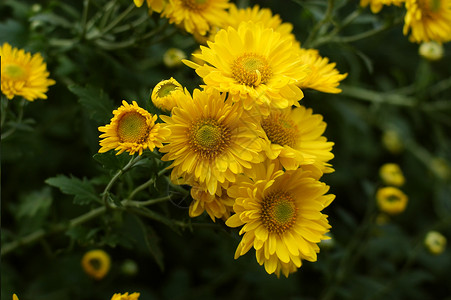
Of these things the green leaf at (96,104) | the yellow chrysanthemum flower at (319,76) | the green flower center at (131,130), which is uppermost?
the yellow chrysanthemum flower at (319,76)

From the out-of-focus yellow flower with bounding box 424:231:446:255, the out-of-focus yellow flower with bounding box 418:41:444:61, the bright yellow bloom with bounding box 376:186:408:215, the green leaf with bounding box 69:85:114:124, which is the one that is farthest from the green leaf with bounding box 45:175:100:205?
the out-of-focus yellow flower with bounding box 418:41:444:61

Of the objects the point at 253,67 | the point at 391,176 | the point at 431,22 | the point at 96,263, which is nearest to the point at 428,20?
the point at 431,22

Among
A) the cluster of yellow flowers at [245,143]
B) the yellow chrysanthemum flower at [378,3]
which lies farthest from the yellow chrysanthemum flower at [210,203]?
the yellow chrysanthemum flower at [378,3]

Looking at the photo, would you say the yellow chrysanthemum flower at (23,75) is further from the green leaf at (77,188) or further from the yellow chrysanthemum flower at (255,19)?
the yellow chrysanthemum flower at (255,19)

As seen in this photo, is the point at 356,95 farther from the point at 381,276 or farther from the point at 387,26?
the point at 381,276

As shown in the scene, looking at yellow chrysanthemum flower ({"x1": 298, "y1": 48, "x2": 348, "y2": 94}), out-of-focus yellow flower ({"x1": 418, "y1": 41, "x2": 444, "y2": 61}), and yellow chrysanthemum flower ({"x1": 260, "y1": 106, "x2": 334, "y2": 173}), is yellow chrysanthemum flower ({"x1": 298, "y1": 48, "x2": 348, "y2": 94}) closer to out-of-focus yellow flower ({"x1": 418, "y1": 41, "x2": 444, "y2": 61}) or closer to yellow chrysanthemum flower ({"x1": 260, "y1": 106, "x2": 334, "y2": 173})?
yellow chrysanthemum flower ({"x1": 260, "y1": 106, "x2": 334, "y2": 173})
